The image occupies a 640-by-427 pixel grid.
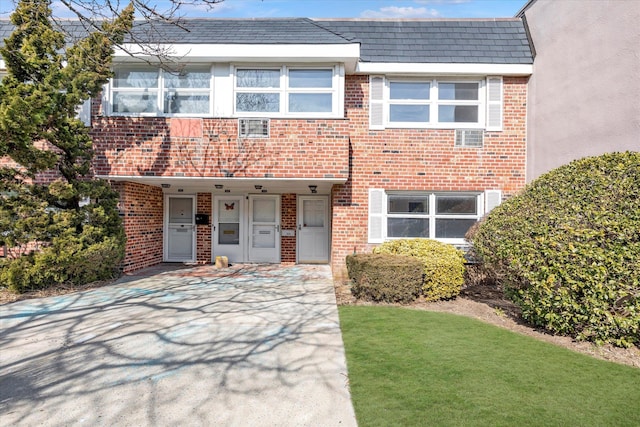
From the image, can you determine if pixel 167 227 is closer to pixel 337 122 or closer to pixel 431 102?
pixel 337 122

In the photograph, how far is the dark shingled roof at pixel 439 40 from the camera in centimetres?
866

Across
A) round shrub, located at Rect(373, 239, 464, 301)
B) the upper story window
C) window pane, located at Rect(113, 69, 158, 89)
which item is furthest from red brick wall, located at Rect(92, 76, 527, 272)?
round shrub, located at Rect(373, 239, 464, 301)

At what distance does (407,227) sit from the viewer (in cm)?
885

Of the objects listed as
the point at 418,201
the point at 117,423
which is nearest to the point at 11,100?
the point at 117,423

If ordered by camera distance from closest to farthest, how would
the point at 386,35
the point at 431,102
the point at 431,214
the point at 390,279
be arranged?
the point at 390,279 < the point at 431,102 < the point at 431,214 < the point at 386,35

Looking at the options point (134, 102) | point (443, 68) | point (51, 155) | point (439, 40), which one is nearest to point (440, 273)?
point (443, 68)

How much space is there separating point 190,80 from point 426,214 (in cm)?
642

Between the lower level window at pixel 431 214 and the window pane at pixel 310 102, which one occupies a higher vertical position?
the window pane at pixel 310 102

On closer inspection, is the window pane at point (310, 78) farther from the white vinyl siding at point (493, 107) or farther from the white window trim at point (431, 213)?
the white vinyl siding at point (493, 107)

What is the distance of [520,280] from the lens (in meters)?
4.97

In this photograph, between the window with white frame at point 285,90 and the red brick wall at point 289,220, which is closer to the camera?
the window with white frame at point 285,90

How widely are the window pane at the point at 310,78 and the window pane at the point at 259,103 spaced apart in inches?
20.6

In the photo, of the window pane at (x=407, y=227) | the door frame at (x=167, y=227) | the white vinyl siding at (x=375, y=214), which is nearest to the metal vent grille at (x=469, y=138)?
the window pane at (x=407, y=227)

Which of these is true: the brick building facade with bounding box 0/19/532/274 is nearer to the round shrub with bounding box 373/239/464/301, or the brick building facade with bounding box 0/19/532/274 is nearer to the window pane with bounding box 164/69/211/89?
the window pane with bounding box 164/69/211/89
